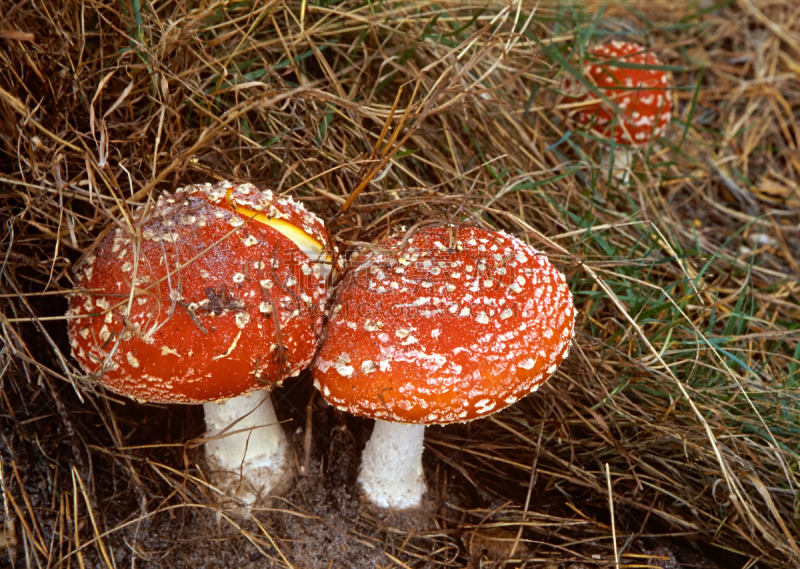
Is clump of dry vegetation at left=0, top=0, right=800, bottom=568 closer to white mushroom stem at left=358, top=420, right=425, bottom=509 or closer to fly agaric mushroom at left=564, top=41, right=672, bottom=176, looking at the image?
white mushroom stem at left=358, top=420, right=425, bottom=509

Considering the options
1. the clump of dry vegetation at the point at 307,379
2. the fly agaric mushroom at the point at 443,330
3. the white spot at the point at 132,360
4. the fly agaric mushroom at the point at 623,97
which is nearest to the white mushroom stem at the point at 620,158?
the fly agaric mushroom at the point at 623,97

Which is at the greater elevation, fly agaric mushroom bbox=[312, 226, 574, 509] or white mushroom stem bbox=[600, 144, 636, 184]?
fly agaric mushroom bbox=[312, 226, 574, 509]

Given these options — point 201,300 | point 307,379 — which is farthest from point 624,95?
point 201,300

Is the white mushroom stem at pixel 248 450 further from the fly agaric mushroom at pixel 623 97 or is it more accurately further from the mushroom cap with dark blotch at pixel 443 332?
the fly agaric mushroom at pixel 623 97

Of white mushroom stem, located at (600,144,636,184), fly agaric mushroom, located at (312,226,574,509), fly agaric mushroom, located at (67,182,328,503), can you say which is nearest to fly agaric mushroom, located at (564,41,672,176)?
white mushroom stem, located at (600,144,636,184)

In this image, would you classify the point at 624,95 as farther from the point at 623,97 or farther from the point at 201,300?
the point at 201,300

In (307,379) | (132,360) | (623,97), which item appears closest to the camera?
(132,360)

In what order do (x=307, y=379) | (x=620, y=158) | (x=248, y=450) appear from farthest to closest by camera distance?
1. (x=620, y=158)
2. (x=307, y=379)
3. (x=248, y=450)
